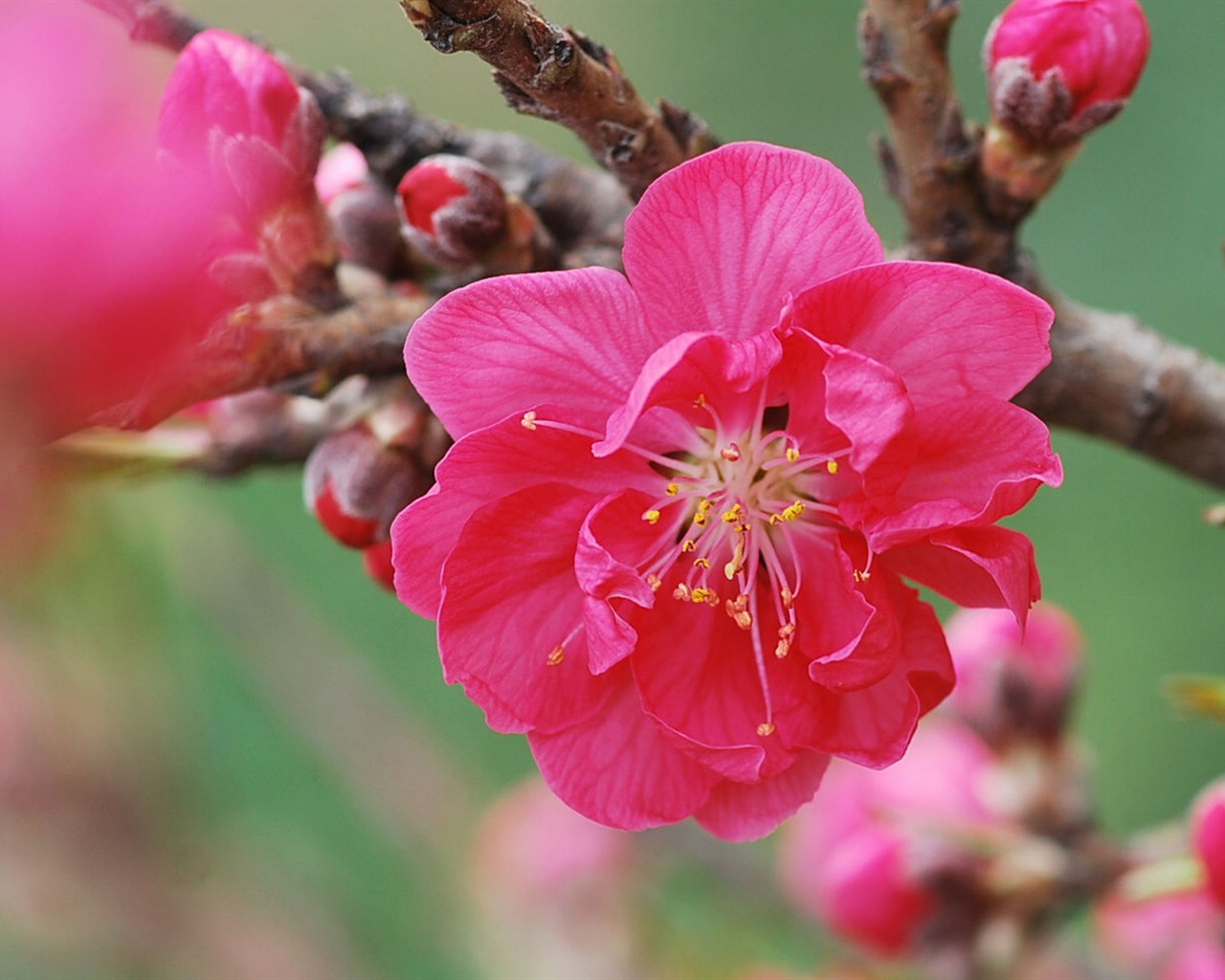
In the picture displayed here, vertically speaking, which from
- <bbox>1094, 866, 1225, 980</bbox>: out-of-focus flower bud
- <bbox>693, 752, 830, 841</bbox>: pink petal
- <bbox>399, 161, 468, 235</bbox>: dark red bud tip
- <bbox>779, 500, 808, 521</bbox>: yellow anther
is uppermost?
<bbox>399, 161, 468, 235</bbox>: dark red bud tip

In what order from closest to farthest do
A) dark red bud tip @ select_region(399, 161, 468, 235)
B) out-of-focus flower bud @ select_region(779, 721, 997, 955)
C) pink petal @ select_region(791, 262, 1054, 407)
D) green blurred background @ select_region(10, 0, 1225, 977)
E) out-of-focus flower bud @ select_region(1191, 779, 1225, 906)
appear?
pink petal @ select_region(791, 262, 1054, 407) → dark red bud tip @ select_region(399, 161, 468, 235) → out-of-focus flower bud @ select_region(1191, 779, 1225, 906) → out-of-focus flower bud @ select_region(779, 721, 997, 955) → green blurred background @ select_region(10, 0, 1225, 977)

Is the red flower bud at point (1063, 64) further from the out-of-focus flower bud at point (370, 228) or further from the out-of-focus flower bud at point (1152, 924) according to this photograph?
the out-of-focus flower bud at point (1152, 924)

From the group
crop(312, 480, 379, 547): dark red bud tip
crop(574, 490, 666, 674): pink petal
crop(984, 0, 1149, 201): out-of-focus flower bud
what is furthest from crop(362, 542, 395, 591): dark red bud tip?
crop(984, 0, 1149, 201): out-of-focus flower bud

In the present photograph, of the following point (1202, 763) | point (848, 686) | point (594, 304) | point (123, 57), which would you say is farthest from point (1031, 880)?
point (1202, 763)

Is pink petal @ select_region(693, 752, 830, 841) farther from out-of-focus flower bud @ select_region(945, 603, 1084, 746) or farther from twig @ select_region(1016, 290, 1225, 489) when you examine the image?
out-of-focus flower bud @ select_region(945, 603, 1084, 746)

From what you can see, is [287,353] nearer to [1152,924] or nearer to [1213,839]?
[1213,839]

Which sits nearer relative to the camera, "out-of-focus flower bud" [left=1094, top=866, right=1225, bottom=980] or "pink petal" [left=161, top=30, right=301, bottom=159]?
"pink petal" [left=161, top=30, right=301, bottom=159]

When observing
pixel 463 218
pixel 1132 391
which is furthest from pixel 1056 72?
pixel 463 218
